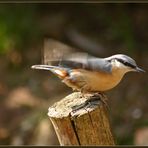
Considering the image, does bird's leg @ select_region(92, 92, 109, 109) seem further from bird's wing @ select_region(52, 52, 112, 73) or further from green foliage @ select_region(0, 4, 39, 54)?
green foliage @ select_region(0, 4, 39, 54)

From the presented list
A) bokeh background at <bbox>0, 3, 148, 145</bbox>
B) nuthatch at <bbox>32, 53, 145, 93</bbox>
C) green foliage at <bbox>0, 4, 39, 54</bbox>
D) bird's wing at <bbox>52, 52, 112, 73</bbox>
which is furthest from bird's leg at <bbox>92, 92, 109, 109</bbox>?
green foliage at <bbox>0, 4, 39, 54</bbox>

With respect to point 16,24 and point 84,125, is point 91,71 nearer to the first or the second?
point 84,125

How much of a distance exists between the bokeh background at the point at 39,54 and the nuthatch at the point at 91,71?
135 inches

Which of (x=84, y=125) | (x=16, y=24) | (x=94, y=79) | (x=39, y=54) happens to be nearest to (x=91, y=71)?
(x=94, y=79)

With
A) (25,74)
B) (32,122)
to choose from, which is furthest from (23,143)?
(25,74)

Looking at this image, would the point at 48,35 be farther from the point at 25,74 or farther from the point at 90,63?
the point at 90,63

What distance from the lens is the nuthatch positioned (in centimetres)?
359

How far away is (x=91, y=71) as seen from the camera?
3623mm

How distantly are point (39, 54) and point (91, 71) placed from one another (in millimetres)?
5558

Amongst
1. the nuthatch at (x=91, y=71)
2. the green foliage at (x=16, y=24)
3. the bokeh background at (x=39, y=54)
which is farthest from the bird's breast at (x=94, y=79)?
the green foliage at (x=16, y=24)

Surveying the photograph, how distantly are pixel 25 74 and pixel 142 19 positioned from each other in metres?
2.08

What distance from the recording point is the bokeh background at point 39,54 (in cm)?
761

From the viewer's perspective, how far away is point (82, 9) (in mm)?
9297

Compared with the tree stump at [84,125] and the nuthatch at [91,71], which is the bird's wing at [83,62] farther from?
the tree stump at [84,125]
